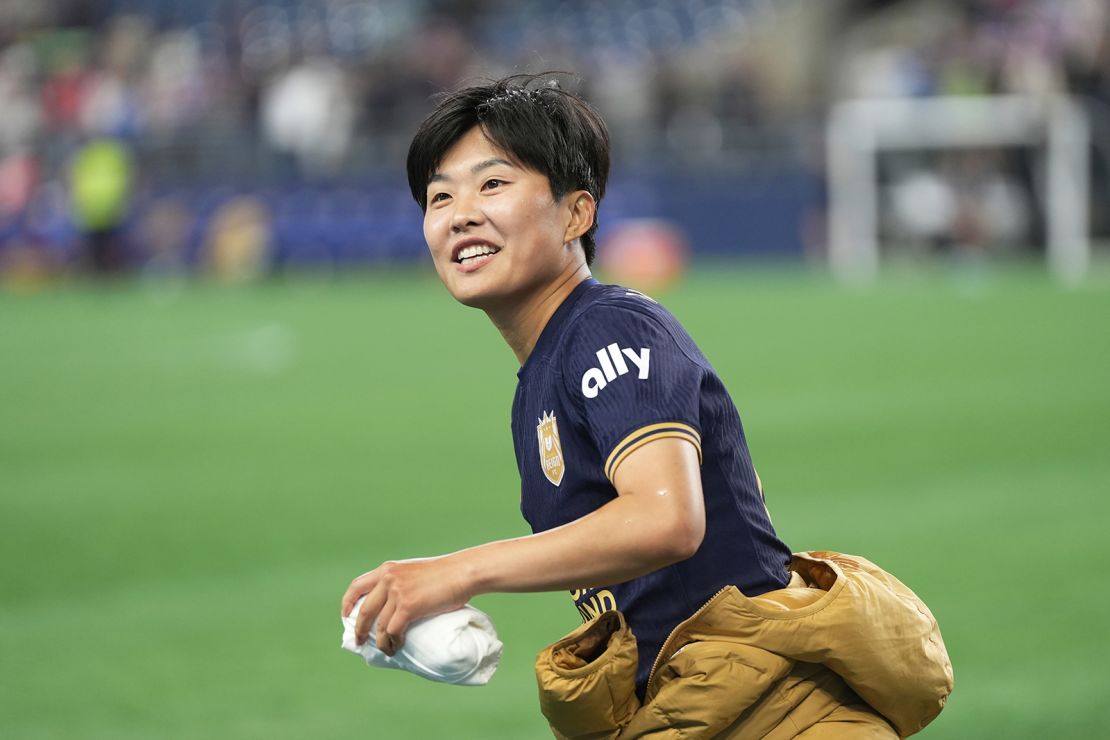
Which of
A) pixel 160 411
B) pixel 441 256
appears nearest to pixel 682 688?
pixel 441 256

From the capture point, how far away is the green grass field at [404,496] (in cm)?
541

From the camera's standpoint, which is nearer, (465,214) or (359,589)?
(359,589)

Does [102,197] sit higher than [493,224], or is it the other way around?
[102,197]

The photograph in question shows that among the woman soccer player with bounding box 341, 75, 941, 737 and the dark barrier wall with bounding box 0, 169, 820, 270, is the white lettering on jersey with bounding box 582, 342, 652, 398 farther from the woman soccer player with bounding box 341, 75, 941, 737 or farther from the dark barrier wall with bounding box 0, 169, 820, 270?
the dark barrier wall with bounding box 0, 169, 820, 270

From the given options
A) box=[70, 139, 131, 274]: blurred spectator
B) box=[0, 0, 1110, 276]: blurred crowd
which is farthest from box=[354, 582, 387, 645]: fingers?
box=[70, 139, 131, 274]: blurred spectator

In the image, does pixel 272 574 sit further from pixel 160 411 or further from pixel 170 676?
pixel 160 411

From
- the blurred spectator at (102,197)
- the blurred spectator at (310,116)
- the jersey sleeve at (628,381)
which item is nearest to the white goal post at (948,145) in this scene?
the blurred spectator at (310,116)

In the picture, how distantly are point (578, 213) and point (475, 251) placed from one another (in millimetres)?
217

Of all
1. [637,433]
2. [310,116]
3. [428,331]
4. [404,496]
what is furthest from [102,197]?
[637,433]

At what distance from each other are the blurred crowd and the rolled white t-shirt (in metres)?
22.4

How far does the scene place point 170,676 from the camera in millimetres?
5676

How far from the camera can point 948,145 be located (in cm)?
2411

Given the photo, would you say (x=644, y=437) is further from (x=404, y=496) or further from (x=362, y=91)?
(x=362, y=91)

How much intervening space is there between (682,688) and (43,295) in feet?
77.3
